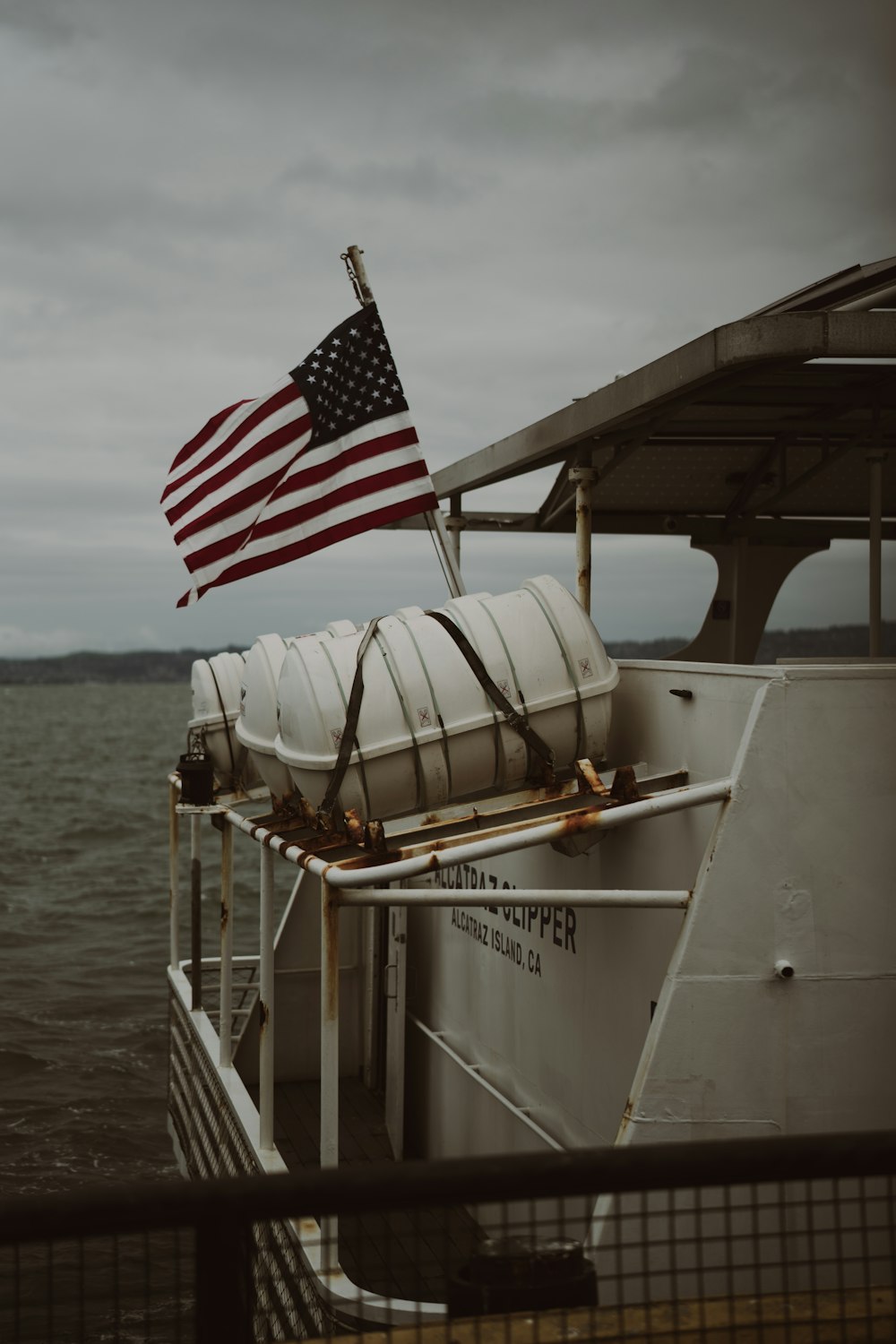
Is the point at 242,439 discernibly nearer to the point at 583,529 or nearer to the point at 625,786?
the point at 583,529

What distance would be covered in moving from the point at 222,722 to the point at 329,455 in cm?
375

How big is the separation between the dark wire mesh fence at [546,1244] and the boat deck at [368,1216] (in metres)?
0.07

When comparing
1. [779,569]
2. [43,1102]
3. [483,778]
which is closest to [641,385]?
[483,778]

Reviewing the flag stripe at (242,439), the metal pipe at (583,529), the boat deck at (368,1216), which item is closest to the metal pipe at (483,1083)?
the boat deck at (368,1216)

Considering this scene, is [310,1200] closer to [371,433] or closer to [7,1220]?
[7,1220]

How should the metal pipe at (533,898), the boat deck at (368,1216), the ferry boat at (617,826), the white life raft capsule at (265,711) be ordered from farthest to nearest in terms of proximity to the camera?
the boat deck at (368,1216) → the white life raft capsule at (265,711) → the metal pipe at (533,898) → the ferry boat at (617,826)

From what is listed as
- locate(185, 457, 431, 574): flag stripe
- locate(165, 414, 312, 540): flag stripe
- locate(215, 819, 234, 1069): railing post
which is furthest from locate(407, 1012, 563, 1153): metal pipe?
locate(165, 414, 312, 540): flag stripe

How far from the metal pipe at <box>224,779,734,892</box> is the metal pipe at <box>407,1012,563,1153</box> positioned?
1870 mm

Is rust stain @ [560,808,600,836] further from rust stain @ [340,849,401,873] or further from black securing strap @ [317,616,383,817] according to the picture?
black securing strap @ [317,616,383,817]

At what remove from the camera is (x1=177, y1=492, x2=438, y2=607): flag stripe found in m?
8.48

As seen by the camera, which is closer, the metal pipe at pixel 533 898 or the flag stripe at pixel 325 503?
the metal pipe at pixel 533 898

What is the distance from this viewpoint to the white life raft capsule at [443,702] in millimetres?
6781

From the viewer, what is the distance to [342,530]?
8.52 metres

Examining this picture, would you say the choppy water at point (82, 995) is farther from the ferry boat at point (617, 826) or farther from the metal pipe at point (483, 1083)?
the ferry boat at point (617, 826)
